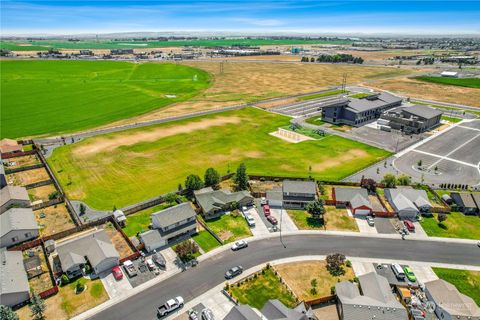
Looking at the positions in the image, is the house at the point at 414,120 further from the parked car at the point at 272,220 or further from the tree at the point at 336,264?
the tree at the point at 336,264

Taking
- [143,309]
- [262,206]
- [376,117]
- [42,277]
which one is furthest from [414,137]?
[42,277]

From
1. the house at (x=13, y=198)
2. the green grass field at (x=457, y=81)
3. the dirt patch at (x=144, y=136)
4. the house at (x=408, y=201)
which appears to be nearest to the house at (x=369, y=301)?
the house at (x=408, y=201)

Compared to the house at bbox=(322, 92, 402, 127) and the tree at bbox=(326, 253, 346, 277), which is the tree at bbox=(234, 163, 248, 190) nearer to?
the tree at bbox=(326, 253, 346, 277)

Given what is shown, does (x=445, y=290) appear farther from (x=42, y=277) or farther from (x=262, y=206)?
(x=42, y=277)

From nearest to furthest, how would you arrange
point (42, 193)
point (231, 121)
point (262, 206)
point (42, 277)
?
point (42, 277), point (262, 206), point (42, 193), point (231, 121)

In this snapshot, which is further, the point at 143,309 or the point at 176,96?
the point at 176,96

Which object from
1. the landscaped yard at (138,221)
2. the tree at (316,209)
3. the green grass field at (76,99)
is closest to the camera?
the landscaped yard at (138,221)
